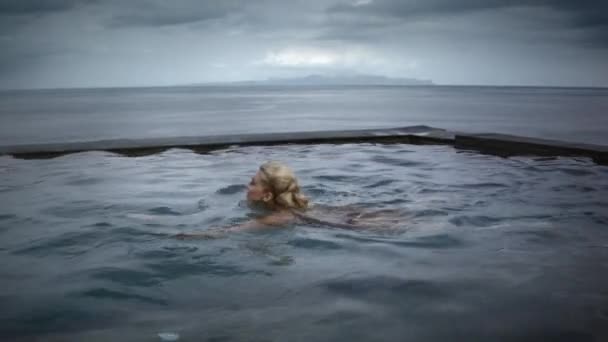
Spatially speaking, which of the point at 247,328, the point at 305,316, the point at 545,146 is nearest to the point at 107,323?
the point at 247,328

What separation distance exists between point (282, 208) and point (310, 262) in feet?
3.41

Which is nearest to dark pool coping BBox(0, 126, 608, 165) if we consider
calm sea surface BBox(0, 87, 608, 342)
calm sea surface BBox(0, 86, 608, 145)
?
calm sea surface BBox(0, 87, 608, 342)

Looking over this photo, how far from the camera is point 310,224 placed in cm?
539

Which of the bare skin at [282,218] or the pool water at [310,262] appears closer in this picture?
the pool water at [310,262]

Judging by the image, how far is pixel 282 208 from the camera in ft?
17.7

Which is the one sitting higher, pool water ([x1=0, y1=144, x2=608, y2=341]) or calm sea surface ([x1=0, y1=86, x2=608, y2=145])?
calm sea surface ([x1=0, y1=86, x2=608, y2=145])

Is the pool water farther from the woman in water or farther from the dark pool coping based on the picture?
the dark pool coping

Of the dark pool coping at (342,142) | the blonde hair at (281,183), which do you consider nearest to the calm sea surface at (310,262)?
the blonde hair at (281,183)

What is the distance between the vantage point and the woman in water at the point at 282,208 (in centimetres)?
527

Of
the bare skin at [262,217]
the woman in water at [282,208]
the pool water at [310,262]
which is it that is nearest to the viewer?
the pool water at [310,262]

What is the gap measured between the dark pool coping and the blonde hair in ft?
18.6

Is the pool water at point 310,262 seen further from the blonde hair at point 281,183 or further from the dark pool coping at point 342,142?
the dark pool coping at point 342,142

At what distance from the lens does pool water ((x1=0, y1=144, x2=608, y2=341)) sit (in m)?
3.22

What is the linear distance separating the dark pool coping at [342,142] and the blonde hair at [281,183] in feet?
18.6
